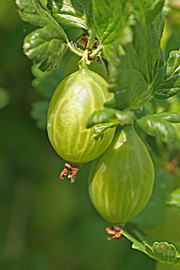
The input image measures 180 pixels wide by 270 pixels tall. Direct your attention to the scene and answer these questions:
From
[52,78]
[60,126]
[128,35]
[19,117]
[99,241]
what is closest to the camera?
[128,35]

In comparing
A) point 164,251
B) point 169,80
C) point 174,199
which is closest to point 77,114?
point 169,80

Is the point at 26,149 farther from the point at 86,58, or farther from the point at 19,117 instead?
the point at 86,58

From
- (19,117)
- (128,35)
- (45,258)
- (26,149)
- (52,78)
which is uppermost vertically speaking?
(128,35)

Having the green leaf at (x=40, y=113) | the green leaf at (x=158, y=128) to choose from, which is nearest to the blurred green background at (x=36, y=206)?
the green leaf at (x=40, y=113)

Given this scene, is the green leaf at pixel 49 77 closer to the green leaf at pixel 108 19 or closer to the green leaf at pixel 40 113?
the green leaf at pixel 40 113

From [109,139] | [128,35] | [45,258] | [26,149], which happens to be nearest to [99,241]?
[45,258]

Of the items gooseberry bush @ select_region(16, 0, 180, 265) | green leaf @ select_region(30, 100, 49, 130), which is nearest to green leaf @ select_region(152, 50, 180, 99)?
gooseberry bush @ select_region(16, 0, 180, 265)
